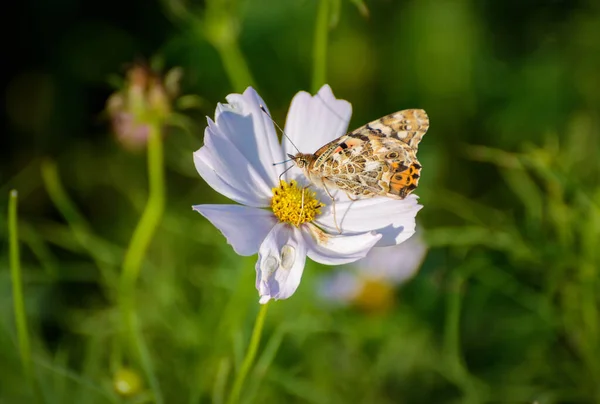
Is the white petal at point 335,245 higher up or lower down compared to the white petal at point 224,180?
lower down

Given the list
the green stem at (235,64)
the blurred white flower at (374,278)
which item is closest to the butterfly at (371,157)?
the green stem at (235,64)

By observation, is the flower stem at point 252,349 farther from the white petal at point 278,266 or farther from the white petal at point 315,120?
the white petal at point 315,120

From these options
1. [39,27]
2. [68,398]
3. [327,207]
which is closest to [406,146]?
[327,207]

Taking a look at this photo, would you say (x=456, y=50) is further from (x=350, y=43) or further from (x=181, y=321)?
(x=181, y=321)

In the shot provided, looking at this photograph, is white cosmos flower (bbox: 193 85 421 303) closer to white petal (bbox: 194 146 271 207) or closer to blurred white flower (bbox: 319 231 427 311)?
white petal (bbox: 194 146 271 207)

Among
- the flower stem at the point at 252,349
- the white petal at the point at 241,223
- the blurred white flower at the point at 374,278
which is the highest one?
the white petal at the point at 241,223

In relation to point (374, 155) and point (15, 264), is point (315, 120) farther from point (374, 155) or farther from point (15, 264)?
point (15, 264)

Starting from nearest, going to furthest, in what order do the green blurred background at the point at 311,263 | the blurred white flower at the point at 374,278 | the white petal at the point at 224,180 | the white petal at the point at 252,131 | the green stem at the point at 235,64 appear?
the white petal at the point at 224,180 < the white petal at the point at 252,131 < the green blurred background at the point at 311,263 < the green stem at the point at 235,64 < the blurred white flower at the point at 374,278

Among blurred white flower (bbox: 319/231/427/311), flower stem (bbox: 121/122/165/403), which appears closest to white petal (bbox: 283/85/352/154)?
flower stem (bbox: 121/122/165/403)
